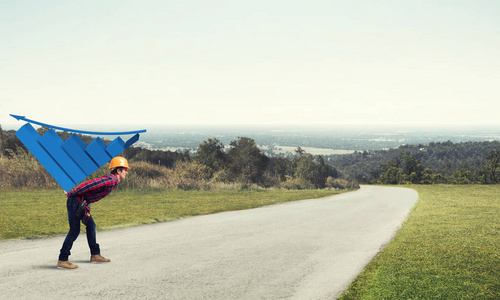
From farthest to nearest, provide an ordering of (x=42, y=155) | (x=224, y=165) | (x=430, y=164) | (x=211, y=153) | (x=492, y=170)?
(x=430, y=164)
(x=492, y=170)
(x=211, y=153)
(x=224, y=165)
(x=42, y=155)

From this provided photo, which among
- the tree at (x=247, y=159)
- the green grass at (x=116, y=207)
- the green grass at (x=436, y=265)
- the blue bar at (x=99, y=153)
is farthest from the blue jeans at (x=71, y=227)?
the tree at (x=247, y=159)

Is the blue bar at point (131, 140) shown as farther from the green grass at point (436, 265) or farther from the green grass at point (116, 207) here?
the green grass at point (436, 265)

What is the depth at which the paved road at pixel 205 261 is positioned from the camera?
5.64 meters

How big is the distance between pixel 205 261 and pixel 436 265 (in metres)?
4.47

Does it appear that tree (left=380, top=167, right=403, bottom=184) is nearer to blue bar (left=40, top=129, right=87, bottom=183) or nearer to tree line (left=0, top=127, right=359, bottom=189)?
tree line (left=0, top=127, right=359, bottom=189)

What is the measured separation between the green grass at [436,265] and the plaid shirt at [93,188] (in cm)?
432

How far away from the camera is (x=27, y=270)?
20.7 ft

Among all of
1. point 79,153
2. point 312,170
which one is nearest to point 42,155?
point 79,153

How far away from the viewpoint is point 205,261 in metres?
7.17

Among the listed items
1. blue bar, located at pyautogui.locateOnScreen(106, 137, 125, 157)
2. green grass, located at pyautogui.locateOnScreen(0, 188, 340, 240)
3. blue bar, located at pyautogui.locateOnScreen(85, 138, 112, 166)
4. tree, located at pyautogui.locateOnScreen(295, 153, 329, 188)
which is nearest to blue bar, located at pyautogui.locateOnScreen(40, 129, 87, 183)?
blue bar, located at pyautogui.locateOnScreen(85, 138, 112, 166)

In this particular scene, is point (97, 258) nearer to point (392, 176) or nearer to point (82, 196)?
point (82, 196)

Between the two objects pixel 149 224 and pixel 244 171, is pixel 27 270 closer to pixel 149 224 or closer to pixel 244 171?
pixel 149 224

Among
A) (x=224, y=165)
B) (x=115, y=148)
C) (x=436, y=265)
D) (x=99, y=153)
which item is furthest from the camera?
(x=224, y=165)

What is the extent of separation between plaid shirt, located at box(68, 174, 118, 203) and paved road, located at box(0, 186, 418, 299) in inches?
51.0
